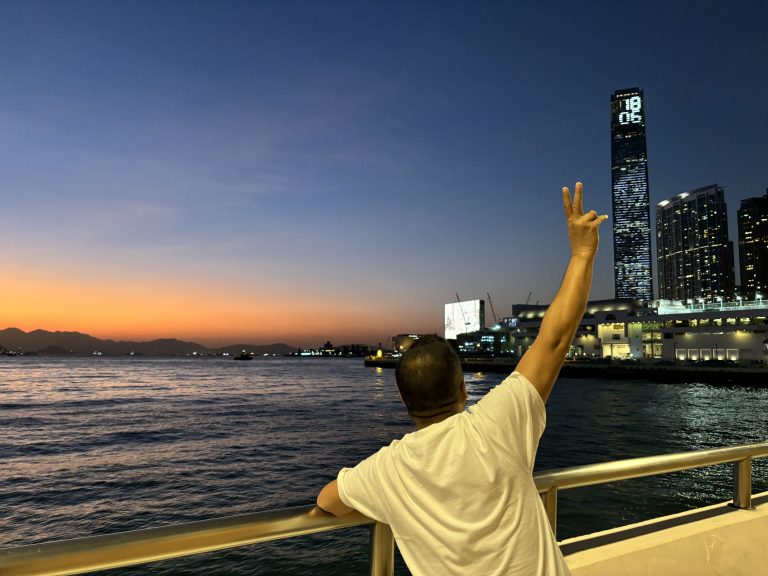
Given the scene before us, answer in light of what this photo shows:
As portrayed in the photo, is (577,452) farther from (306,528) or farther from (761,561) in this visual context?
(306,528)

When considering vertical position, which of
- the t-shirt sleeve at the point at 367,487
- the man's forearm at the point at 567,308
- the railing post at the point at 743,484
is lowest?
the railing post at the point at 743,484

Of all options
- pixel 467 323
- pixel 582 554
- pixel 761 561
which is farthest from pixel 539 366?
pixel 467 323

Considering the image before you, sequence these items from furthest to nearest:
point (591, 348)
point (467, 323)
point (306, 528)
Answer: point (467, 323) < point (591, 348) < point (306, 528)

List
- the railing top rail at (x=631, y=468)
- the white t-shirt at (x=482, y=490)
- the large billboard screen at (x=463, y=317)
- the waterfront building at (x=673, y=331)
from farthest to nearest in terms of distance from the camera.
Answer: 1. the large billboard screen at (x=463, y=317)
2. the waterfront building at (x=673, y=331)
3. the railing top rail at (x=631, y=468)
4. the white t-shirt at (x=482, y=490)

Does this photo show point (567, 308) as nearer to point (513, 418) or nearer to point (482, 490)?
point (513, 418)

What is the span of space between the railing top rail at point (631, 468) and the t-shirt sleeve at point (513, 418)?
3.44ft

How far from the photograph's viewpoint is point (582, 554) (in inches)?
108

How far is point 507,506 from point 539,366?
15.6 inches

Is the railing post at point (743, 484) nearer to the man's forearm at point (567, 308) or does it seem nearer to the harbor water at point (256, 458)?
the man's forearm at point (567, 308)

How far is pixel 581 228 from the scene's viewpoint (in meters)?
1.76

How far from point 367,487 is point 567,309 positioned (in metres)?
0.81

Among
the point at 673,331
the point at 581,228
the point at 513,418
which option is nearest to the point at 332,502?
the point at 513,418

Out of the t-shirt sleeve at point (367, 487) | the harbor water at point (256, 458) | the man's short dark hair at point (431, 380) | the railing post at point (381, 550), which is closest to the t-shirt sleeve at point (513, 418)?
the man's short dark hair at point (431, 380)

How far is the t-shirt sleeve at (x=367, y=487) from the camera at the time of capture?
156 centimetres
